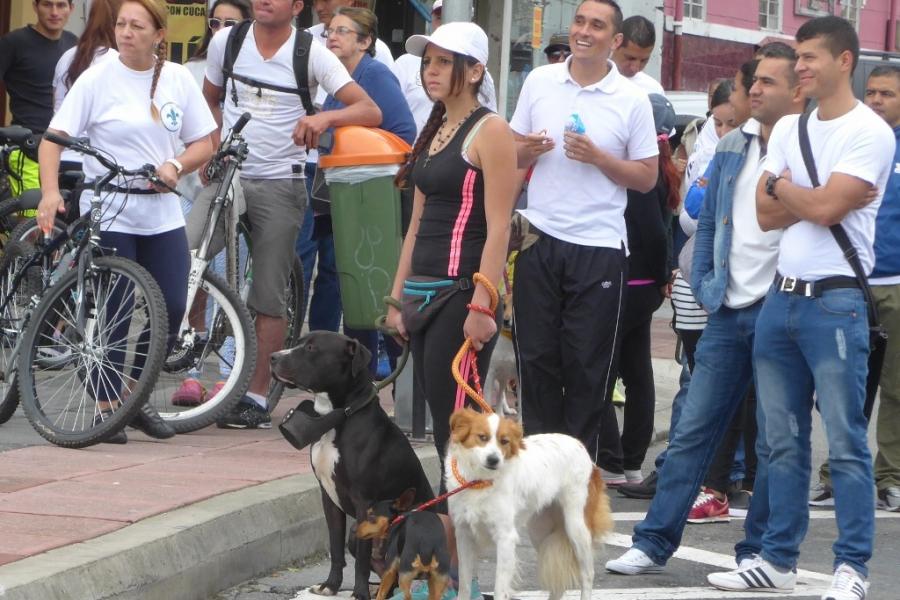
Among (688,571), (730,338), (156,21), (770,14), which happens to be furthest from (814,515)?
(770,14)

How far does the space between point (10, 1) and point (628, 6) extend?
14870 millimetres

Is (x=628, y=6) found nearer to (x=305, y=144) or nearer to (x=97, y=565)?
(x=305, y=144)

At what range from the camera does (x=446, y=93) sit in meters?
5.71

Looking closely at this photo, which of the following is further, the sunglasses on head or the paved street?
the sunglasses on head

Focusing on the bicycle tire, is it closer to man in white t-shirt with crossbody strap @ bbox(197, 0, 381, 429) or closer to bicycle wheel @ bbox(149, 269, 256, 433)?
man in white t-shirt with crossbody strap @ bbox(197, 0, 381, 429)

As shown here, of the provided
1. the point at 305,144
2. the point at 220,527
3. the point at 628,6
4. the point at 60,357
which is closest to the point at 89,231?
the point at 60,357

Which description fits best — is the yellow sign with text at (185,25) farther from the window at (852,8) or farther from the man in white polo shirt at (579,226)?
the window at (852,8)

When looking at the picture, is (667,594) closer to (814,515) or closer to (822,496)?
(814,515)

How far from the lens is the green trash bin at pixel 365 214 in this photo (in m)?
7.71

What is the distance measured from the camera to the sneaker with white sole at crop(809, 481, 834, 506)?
309 inches

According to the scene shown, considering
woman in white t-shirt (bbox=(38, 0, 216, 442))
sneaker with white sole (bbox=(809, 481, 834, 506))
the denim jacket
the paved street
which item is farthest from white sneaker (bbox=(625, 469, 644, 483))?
woman in white t-shirt (bbox=(38, 0, 216, 442))

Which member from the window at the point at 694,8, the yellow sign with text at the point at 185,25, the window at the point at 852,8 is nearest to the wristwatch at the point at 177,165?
the yellow sign with text at the point at 185,25

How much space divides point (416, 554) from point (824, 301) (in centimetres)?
164

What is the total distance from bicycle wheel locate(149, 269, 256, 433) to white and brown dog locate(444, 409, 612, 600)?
2.45 metres
